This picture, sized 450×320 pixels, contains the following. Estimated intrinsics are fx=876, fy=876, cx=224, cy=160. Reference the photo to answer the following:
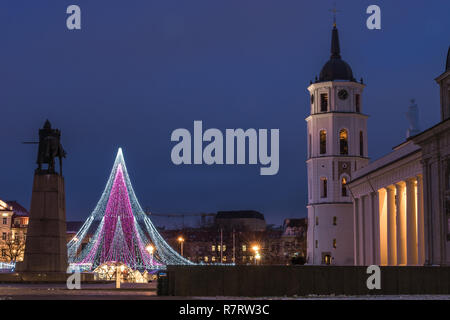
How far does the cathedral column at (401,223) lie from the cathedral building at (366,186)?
0.08 m

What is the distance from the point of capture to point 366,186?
84.6m

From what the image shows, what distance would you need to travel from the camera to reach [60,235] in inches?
1683

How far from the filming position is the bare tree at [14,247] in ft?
402

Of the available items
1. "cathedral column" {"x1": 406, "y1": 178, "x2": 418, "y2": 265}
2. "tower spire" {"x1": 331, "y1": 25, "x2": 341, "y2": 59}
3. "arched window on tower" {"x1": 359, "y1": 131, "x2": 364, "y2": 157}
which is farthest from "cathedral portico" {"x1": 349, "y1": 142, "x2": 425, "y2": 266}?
"tower spire" {"x1": 331, "y1": 25, "x2": 341, "y2": 59}

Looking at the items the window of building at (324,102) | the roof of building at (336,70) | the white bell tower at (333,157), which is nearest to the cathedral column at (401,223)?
the white bell tower at (333,157)

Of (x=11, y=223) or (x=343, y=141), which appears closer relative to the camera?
(x=343, y=141)

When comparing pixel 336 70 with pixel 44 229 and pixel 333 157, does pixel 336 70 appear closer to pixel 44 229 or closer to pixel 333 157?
pixel 333 157

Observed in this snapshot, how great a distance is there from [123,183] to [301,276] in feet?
94.8

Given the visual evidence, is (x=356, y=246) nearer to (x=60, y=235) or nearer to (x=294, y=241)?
(x=60, y=235)

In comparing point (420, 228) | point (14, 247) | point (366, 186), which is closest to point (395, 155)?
point (366, 186)

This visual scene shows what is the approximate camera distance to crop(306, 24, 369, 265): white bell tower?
10500cm

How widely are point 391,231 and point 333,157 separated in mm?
32692

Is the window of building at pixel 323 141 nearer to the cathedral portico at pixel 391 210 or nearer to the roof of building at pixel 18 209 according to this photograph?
the cathedral portico at pixel 391 210
